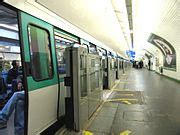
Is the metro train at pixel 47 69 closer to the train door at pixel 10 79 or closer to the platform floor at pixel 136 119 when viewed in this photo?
the train door at pixel 10 79

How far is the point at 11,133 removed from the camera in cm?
364

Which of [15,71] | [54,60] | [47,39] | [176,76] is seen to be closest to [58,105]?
[54,60]

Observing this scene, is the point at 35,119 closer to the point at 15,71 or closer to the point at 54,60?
the point at 54,60

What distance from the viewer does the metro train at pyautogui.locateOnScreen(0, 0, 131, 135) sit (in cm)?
293

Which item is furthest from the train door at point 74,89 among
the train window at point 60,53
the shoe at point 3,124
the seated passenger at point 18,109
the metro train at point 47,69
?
the shoe at point 3,124

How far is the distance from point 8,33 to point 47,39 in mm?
1808

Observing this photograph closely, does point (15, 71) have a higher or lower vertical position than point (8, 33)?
lower

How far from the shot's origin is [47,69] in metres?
3.75

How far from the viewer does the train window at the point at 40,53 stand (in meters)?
3.24

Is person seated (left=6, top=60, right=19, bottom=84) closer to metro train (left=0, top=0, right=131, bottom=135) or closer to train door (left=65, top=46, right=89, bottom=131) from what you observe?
metro train (left=0, top=0, right=131, bottom=135)

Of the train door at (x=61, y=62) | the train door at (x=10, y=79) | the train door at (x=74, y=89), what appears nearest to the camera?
the train door at (x=10, y=79)

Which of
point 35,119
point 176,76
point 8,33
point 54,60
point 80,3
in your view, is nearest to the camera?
point 35,119

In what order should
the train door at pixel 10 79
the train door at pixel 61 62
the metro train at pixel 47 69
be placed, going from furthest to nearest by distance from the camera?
the train door at pixel 61 62
the train door at pixel 10 79
the metro train at pixel 47 69

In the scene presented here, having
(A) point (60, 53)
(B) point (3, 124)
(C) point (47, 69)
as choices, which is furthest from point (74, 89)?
(B) point (3, 124)
